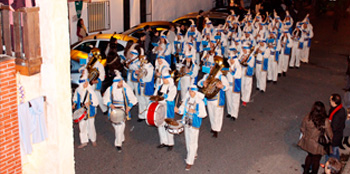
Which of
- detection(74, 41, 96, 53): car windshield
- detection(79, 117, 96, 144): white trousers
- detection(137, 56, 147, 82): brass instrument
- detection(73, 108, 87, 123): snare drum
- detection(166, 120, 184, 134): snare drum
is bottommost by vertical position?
detection(79, 117, 96, 144): white trousers

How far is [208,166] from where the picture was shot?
10.2m

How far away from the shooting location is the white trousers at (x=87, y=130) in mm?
10702

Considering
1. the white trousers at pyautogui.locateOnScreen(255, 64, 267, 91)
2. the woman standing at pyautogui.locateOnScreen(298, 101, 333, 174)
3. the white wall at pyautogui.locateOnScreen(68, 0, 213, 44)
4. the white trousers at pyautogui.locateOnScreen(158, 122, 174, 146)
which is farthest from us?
the white wall at pyautogui.locateOnScreen(68, 0, 213, 44)

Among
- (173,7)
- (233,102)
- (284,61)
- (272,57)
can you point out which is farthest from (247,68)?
(173,7)

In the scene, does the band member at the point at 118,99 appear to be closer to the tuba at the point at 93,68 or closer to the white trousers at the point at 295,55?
the tuba at the point at 93,68

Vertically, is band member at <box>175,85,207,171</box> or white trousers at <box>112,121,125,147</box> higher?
band member at <box>175,85,207,171</box>

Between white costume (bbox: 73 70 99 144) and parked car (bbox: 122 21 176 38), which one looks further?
parked car (bbox: 122 21 176 38)

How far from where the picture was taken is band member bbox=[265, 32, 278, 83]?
15.3m

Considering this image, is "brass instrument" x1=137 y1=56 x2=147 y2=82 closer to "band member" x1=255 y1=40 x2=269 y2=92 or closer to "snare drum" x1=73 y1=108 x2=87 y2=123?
"snare drum" x1=73 y1=108 x2=87 y2=123

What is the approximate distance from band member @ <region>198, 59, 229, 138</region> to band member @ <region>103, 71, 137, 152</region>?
78.6 inches

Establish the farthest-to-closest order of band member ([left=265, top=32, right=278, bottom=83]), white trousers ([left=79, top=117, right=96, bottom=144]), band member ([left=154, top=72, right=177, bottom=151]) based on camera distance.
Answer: band member ([left=265, top=32, right=278, bottom=83])
white trousers ([left=79, top=117, right=96, bottom=144])
band member ([left=154, top=72, right=177, bottom=151])

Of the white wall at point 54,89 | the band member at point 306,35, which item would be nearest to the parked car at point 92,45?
the white wall at point 54,89

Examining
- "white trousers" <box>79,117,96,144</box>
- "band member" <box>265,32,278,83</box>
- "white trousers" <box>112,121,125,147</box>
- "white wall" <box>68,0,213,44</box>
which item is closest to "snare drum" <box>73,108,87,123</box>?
"white trousers" <box>79,117,96,144</box>

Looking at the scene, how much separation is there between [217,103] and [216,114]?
0.34 meters
